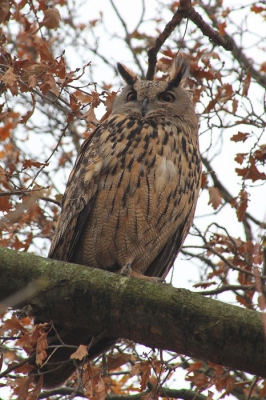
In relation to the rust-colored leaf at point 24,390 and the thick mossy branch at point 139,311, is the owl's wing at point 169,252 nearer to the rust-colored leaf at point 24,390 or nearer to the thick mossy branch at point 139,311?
the thick mossy branch at point 139,311

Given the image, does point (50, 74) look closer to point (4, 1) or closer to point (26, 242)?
point (4, 1)

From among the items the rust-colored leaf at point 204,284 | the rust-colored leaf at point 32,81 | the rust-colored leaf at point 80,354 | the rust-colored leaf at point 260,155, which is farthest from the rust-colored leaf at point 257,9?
the rust-colored leaf at point 80,354

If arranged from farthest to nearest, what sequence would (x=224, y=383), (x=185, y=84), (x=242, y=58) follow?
1. (x=242, y=58)
2. (x=185, y=84)
3. (x=224, y=383)

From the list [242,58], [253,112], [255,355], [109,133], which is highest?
[242,58]

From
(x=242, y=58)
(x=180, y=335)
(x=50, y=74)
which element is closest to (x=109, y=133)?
(x=50, y=74)

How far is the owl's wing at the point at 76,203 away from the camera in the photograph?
3588mm

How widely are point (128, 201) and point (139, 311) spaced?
38.0 inches

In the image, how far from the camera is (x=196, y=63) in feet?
14.8

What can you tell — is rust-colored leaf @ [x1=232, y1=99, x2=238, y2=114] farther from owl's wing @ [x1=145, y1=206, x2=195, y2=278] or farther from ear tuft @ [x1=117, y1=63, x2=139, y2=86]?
owl's wing @ [x1=145, y1=206, x2=195, y2=278]

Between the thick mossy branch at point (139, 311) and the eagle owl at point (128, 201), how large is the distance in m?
0.65

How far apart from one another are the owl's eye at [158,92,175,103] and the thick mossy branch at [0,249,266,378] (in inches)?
73.2

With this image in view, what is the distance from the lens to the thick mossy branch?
8.07 ft

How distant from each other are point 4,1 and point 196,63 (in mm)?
2263

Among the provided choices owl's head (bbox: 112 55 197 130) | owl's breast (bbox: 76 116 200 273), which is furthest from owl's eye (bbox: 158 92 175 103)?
owl's breast (bbox: 76 116 200 273)
